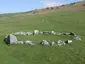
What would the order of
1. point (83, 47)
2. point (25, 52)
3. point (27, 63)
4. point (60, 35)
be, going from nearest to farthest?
point (27, 63) < point (25, 52) < point (83, 47) < point (60, 35)

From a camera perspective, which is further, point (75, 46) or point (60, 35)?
point (60, 35)

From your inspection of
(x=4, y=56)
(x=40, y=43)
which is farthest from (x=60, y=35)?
(x=4, y=56)

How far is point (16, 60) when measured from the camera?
36.9 m

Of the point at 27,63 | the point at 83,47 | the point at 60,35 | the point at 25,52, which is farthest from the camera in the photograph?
the point at 60,35

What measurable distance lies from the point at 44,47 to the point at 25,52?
3.84 m

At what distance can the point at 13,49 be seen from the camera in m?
42.0

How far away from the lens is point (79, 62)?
36.8 m

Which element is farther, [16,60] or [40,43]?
[40,43]

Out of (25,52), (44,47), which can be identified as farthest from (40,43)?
(25,52)

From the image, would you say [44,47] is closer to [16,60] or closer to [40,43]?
[40,43]

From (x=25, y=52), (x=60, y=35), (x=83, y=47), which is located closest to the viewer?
(x=25, y=52)

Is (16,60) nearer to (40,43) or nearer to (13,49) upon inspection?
(13,49)

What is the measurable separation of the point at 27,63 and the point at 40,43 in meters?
9.26

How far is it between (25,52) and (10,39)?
216 inches
